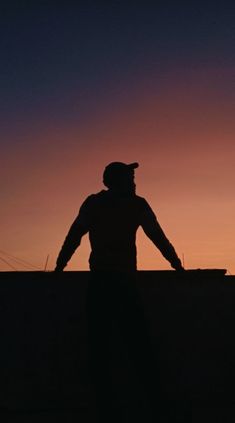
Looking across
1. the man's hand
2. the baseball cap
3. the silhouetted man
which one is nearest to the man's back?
the silhouetted man

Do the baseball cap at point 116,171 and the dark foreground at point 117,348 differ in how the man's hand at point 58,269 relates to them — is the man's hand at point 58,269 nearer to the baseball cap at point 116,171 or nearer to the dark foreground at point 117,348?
the dark foreground at point 117,348

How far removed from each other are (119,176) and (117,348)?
165 centimetres

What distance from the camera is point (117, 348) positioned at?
187 inches

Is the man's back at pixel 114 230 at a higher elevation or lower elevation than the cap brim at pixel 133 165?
lower

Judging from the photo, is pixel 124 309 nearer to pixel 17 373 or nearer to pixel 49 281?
pixel 49 281

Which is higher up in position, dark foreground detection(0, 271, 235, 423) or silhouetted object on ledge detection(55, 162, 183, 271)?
silhouetted object on ledge detection(55, 162, 183, 271)

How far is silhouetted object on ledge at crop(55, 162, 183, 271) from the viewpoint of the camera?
4102 mm

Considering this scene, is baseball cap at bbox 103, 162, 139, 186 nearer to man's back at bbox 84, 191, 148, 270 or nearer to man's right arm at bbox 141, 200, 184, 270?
man's back at bbox 84, 191, 148, 270

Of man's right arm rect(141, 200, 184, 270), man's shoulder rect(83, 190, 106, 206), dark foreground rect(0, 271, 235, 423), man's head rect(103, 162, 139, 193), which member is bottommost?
dark foreground rect(0, 271, 235, 423)

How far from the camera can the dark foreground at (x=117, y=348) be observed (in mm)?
4531

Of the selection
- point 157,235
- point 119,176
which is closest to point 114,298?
point 157,235

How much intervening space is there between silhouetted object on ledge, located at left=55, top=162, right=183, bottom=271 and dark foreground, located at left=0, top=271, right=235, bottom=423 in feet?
1.65

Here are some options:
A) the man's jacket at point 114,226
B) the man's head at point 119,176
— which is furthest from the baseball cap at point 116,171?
the man's jacket at point 114,226

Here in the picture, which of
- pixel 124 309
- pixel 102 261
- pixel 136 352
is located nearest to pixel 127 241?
pixel 102 261
